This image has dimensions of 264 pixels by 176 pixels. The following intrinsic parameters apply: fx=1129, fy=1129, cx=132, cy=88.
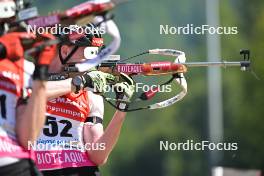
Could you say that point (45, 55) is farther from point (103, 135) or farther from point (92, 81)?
point (103, 135)

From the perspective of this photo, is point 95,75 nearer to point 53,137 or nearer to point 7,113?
point 53,137

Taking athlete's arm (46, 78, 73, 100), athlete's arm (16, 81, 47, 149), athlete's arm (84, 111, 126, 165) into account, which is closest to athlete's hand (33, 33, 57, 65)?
athlete's arm (16, 81, 47, 149)

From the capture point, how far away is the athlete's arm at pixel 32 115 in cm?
630

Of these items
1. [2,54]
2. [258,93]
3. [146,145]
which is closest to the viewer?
[2,54]

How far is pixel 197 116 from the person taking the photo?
46031mm

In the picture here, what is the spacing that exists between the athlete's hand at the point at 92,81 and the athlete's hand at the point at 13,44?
3.23ft

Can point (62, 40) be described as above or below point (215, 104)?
above

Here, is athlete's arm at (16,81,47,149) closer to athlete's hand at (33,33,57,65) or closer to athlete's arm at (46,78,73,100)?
athlete's hand at (33,33,57,65)

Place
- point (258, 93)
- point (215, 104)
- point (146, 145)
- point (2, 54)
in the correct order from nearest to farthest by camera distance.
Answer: point (2, 54) < point (258, 93) < point (215, 104) < point (146, 145)

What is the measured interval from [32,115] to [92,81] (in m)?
1.19

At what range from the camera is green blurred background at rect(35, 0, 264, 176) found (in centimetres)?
3581

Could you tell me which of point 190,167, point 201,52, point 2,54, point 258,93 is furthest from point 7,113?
point 201,52

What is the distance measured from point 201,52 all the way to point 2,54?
4865cm

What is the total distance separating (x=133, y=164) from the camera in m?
42.2
